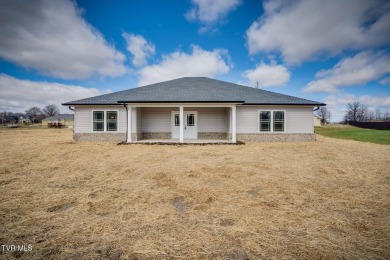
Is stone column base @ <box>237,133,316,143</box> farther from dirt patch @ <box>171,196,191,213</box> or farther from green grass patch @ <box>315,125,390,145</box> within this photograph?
dirt patch @ <box>171,196,191,213</box>

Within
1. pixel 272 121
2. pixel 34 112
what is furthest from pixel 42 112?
pixel 272 121

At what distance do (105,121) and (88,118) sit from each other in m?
1.47

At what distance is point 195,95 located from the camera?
→ 1531 cm

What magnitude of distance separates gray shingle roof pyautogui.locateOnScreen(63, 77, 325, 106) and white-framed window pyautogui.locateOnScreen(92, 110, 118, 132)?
0.91m

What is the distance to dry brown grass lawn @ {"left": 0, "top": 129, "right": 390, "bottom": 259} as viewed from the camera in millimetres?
2584

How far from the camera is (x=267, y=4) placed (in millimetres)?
14641

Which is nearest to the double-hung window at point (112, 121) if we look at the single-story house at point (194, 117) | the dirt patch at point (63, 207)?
the single-story house at point (194, 117)

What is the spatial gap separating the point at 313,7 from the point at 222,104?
430 inches

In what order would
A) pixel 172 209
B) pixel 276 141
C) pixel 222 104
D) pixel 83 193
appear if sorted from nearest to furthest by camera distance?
1. pixel 172 209
2. pixel 83 193
3. pixel 222 104
4. pixel 276 141

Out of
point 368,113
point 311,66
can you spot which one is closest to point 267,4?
point 311,66

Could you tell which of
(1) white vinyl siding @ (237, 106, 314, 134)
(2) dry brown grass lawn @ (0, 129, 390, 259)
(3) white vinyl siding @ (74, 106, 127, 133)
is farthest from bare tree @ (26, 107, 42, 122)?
(2) dry brown grass lawn @ (0, 129, 390, 259)

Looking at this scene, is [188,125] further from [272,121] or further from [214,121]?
[272,121]

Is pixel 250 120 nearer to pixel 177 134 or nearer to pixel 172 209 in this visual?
pixel 177 134

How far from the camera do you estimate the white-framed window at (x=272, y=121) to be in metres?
15.2
